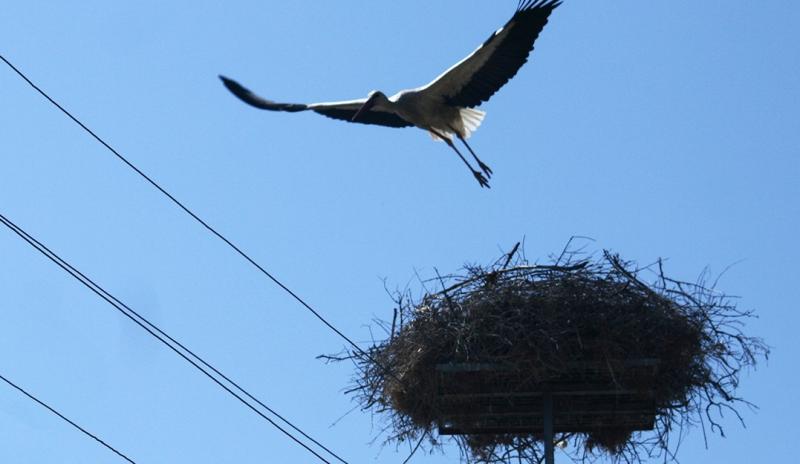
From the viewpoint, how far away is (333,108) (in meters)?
15.8

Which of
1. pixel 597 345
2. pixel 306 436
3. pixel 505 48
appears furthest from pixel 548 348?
pixel 505 48

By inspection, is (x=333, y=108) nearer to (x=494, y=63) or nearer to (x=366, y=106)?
(x=366, y=106)

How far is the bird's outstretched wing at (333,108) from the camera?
15336mm

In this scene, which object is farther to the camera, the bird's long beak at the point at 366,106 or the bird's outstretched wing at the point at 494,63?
the bird's long beak at the point at 366,106

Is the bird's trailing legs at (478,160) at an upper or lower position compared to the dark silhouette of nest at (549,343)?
upper

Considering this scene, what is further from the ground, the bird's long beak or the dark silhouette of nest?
the bird's long beak

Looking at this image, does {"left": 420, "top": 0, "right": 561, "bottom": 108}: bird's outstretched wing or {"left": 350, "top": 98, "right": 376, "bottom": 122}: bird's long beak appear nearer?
{"left": 420, "top": 0, "right": 561, "bottom": 108}: bird's outstretched wing

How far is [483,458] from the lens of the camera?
12.5 m

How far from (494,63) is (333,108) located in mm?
1904

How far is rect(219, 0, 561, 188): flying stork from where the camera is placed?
14312 millimetres

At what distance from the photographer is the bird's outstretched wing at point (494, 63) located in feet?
46.7

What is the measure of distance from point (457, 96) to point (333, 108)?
1.31 m

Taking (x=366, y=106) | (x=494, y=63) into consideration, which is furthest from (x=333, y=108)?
(x=494, y=63)

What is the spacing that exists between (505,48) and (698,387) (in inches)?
153
